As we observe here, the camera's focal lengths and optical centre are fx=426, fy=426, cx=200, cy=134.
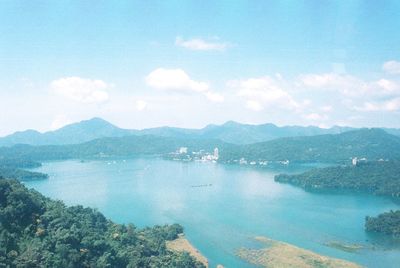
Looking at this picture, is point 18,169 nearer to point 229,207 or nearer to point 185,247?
point 229,207

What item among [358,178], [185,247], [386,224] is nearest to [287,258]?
[185,247]

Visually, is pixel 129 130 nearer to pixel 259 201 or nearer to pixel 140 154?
pixel 140 154

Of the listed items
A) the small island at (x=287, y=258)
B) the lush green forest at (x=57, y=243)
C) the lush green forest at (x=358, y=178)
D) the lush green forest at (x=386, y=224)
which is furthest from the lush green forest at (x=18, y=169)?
the lush green forest at (x=386, y=224)

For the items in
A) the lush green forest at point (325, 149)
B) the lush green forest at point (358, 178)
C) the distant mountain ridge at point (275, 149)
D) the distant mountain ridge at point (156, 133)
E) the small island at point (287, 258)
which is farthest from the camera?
the distant mountain ridge at point (156, 133)

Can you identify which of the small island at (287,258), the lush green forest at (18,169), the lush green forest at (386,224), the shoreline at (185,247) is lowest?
the small island at (287,258)

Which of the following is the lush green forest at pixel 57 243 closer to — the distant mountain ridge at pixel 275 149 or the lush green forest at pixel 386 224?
the lush green forest at pixel 386 224

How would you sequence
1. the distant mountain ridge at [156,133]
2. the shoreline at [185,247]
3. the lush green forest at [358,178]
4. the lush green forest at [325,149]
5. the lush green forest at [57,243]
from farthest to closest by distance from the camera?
the distant mountain ridge at [156,133], the lush green forest at [325,149], the lush green forest at [358,178], the shoreline at [185,247], the lush green forest at [57,243]

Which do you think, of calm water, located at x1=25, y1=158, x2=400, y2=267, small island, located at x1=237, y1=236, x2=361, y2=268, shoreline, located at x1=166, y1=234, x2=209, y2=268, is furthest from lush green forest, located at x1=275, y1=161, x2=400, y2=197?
shoreline, located at x1=166, y1=234, x2=209, y2=268

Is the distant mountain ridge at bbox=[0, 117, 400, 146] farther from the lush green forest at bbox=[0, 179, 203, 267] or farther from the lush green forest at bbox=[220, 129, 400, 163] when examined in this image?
the lush green forest at bbox=[0, 179, 203, 267]
